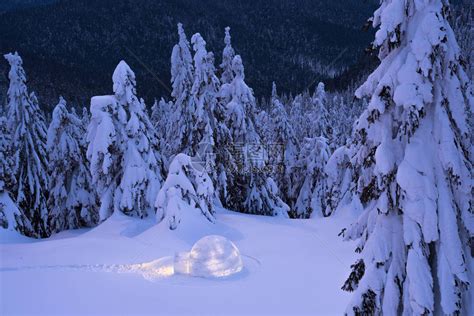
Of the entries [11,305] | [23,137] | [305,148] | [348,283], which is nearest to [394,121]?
[348,283]

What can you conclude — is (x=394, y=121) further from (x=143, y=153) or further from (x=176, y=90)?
(x=176, y=90)

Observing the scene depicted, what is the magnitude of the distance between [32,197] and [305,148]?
878 inches

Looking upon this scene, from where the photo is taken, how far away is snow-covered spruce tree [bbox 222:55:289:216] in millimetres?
25938

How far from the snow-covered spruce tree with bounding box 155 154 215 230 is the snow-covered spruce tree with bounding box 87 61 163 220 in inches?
87.8

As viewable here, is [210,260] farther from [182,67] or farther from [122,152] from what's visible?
[182,67]

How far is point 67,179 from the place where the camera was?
2584cm

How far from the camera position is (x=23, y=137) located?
2625cm

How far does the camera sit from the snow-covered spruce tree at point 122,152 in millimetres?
19766

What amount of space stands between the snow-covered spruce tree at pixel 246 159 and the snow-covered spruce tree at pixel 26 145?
13.1 meters

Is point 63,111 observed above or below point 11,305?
above

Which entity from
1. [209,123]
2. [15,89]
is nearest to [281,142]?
[209,123]

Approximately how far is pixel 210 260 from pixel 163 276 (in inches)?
63.8

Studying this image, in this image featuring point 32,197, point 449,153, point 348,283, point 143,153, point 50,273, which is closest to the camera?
point 449,153

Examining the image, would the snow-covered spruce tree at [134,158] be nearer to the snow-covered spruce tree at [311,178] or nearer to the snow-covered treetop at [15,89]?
the snow-covered treetop at [15,89]
